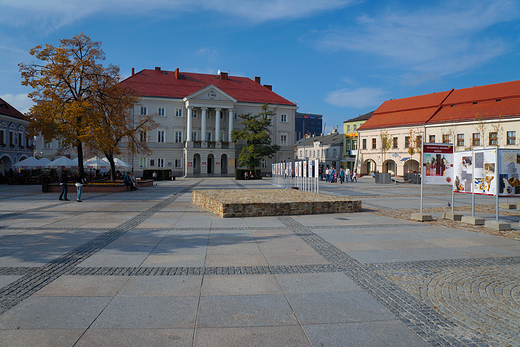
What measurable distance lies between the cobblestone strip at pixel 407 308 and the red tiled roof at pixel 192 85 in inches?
2211

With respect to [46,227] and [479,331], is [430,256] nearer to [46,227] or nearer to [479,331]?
[479,331]

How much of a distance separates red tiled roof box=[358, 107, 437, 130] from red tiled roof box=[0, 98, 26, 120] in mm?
53355

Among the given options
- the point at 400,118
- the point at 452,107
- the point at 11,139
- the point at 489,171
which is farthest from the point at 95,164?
the point at 452,107

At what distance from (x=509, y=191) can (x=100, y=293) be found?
37.7ft

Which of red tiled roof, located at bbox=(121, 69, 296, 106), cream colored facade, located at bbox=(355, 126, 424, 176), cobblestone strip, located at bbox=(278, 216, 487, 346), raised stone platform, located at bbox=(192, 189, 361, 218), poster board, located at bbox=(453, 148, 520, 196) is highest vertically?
red tiled roof, located at bbox=(121, 69, 296, 106)

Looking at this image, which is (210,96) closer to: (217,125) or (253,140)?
(217,125)

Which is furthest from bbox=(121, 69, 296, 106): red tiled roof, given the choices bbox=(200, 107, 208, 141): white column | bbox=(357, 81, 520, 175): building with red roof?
bbox=(357, 81, 520, 175): building with red roof

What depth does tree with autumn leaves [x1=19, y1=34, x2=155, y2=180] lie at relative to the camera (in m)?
23.3

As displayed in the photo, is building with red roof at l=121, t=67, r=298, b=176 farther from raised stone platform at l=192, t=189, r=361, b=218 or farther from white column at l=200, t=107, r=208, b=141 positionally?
raised stone platform at l=192, t=189, r=361, b=218

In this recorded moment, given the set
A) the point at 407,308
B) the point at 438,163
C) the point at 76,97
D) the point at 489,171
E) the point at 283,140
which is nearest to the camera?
the point at 407,308

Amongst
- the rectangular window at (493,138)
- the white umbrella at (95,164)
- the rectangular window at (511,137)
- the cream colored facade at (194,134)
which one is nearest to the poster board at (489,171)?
the white umbrella at (95,164)

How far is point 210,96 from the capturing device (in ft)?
192

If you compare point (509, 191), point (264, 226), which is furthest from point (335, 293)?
point (509, 191)

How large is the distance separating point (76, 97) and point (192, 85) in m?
39.4
